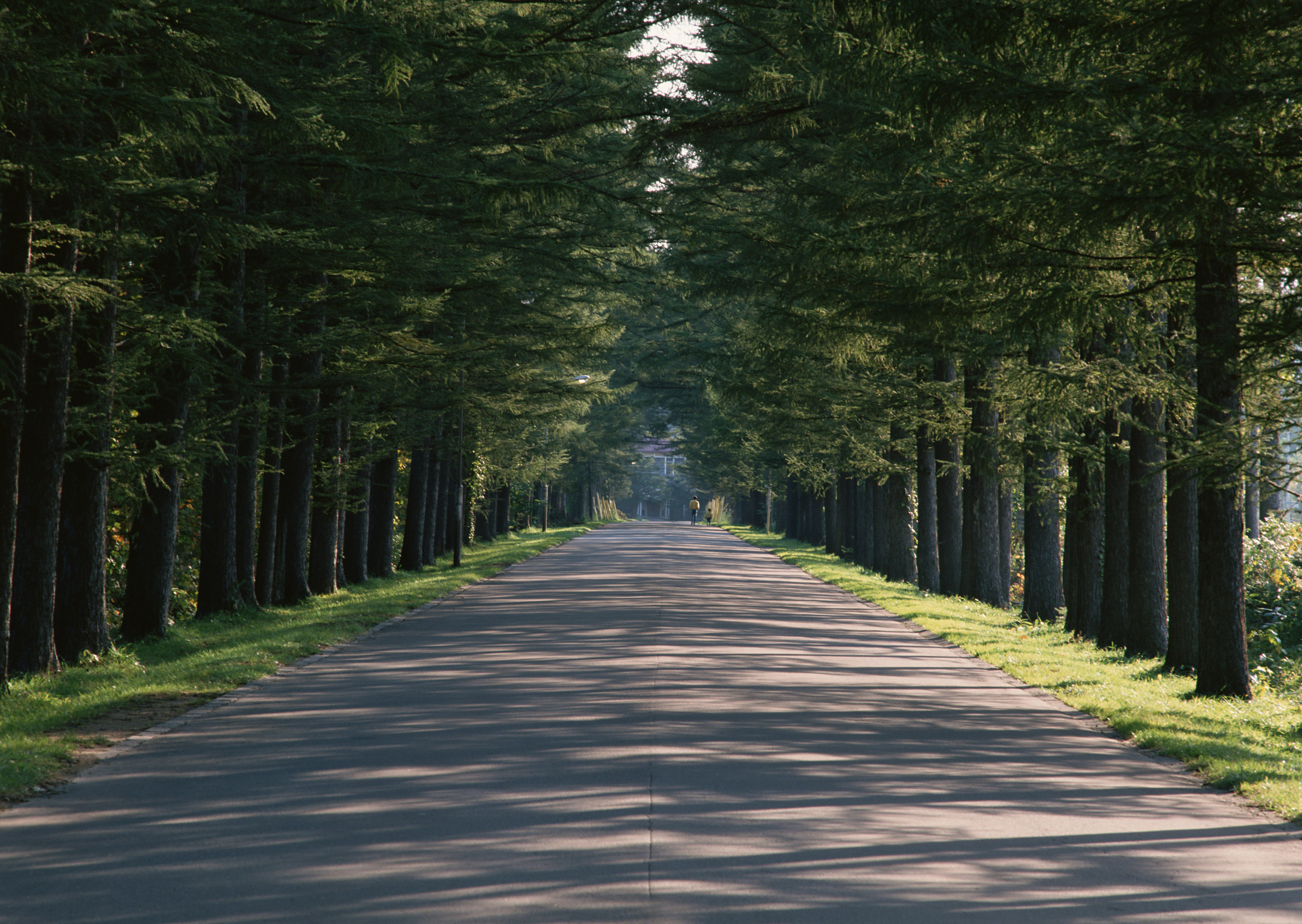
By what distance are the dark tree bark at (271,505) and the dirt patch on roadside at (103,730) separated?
312 inches

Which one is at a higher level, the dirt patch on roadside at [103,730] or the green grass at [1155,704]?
the green grass at [1155,704]

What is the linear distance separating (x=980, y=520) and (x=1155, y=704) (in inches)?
461

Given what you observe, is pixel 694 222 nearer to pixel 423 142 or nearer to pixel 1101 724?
pixel 423 142

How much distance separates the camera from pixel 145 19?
9.46 m

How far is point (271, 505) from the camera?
2162 cm

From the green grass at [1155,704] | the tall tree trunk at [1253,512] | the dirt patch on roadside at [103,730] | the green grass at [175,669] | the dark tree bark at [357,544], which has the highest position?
the tall tree trunk at [1253,512]

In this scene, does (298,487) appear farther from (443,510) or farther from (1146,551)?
(443,510)

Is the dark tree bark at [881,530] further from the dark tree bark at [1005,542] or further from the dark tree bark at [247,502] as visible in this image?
the dark tree bark at [247,502]

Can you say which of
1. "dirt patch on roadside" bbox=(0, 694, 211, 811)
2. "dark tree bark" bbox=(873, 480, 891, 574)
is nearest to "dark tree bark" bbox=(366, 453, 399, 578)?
"dark tree bark" bbox=(873, 480, 891, 574)

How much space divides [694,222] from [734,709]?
9.76 m

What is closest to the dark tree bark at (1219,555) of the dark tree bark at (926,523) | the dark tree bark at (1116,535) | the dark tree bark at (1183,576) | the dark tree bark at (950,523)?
the dark tree bark at (1183,576)

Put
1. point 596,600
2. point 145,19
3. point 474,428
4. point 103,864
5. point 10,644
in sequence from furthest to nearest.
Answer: point 474,428 → point 596,600 → point 10,644 → point 145,19 → point 103,864

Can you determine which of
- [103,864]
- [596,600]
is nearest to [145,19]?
[103,864]

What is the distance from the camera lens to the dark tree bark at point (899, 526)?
29.1 metres
